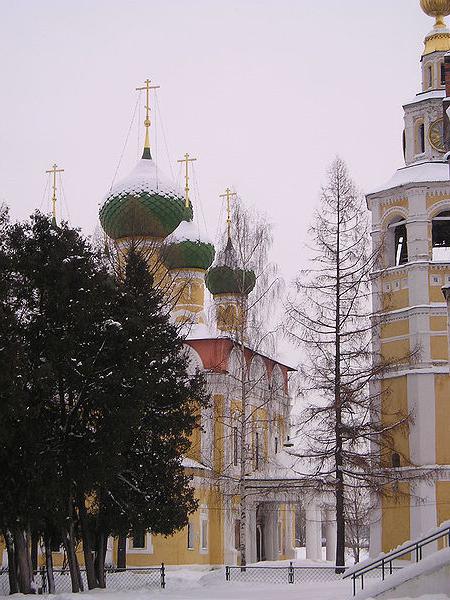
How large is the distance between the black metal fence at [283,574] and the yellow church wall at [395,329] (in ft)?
24.0

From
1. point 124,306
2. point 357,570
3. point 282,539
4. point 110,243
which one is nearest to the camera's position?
point 357,570

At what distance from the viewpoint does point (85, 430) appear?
2116cm

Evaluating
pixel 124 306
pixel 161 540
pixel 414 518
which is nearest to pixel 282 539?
pixel 161 540

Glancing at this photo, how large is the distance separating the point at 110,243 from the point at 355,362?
10453 mm

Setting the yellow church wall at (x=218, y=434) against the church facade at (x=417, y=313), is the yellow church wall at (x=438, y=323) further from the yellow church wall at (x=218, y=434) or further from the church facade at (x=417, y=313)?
the yellow church wall at (x=218, y=434)

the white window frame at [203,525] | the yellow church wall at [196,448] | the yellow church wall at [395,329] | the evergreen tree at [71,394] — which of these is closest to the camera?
the evergreen tree at [71,394]

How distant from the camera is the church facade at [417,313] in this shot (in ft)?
95.5

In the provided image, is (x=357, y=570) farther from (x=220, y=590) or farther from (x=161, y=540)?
(x=161, y=540)

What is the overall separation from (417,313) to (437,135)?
→ 17.5 feet

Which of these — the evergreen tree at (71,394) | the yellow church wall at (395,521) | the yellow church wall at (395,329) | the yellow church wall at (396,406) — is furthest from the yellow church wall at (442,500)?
the evergreen tree at (71,394)

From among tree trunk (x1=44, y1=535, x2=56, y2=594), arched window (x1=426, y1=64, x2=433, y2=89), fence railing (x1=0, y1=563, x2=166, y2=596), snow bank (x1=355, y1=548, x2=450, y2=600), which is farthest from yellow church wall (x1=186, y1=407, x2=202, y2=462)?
snow bank (x1=355, y1=548, x2=450, y2=600)

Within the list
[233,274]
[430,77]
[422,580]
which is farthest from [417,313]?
[422,580]

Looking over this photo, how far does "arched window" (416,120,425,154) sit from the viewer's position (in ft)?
105

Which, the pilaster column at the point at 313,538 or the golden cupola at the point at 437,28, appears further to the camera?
the pilaster column at the point at 313,538
